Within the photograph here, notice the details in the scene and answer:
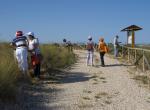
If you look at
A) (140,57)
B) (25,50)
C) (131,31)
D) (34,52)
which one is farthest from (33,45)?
(131,31)

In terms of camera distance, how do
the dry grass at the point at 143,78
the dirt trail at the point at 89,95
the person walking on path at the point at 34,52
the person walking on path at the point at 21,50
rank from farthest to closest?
the dry grass at the point at 143,78
the person walking on path at the point at 34,52
the person walking on path at the point at 21,50
the dirt trail at the point at 89,95

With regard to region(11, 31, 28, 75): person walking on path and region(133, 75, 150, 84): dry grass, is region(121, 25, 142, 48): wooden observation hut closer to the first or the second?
region(133, 75, 150, 84): dry grass

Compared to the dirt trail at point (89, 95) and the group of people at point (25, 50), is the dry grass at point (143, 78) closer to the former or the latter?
the dirt trail at point (89, 95)

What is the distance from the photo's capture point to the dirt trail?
10031 millimetres

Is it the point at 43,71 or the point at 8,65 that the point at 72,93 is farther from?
the point at 43,71

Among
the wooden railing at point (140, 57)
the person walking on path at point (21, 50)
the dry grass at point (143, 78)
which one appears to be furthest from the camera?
the wooden railing at point (140, 57)

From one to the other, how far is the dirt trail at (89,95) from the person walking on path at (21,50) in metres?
0.86

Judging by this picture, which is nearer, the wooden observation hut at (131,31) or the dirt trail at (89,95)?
the dirt trail at (89,95)

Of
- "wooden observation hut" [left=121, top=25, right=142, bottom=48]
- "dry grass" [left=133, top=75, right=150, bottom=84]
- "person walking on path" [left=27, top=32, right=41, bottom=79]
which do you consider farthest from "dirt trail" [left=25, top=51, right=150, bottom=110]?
"wooden observation hut" [left=121, top=25, right=142, bottom=48]

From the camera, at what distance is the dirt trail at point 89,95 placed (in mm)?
10031

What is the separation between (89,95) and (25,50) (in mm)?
3100

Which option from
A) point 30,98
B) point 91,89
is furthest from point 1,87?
point 91,89

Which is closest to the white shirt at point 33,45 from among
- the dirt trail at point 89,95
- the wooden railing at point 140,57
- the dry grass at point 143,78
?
the dirt trail at point 89,95

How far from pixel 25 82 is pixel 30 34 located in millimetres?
2012
